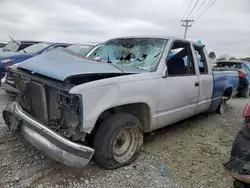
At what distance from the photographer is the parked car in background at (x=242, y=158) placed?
2199 millimetres

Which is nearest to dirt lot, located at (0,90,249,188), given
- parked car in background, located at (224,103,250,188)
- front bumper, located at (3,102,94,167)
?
front bumper, located at (3,102,94,167)

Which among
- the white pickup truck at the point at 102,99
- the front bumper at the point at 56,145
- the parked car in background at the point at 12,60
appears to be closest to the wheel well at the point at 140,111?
the white pickup truck at the point at 102,99

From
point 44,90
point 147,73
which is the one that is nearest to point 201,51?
point 147,73

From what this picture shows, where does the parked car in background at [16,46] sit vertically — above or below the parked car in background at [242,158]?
above

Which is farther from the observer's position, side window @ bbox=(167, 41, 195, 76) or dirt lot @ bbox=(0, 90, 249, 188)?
side window @ bbox=(167, 41, 195, 76)

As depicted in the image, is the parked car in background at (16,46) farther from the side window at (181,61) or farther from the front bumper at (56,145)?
the front bumper at (56,145)

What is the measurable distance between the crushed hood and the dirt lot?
1.19m

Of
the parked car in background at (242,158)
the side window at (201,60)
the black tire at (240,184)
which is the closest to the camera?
the parked car in background at (242,158)

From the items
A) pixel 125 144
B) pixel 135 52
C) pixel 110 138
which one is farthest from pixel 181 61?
pixel 110 138

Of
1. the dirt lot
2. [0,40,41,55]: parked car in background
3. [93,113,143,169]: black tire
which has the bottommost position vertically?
the dirt lot

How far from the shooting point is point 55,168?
3012 mm

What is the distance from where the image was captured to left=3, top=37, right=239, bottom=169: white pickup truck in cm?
258

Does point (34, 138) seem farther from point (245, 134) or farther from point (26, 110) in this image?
point (245, 134)

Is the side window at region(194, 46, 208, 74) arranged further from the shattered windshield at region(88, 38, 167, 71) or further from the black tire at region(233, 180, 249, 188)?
the black tire at region(233, 180, 249, 188)
